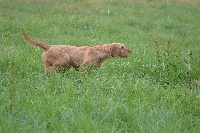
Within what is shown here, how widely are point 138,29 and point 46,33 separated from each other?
13.3 ft

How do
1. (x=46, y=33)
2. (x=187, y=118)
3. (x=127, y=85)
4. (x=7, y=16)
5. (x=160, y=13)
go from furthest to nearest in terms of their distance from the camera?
(x=160, y=13) → (x=7, y=16) → (x=46, y=33) → (x=127, y=85) → (x=187, y=118)

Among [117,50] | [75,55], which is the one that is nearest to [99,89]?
[75,55]

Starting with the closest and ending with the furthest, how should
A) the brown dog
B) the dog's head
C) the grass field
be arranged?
the grass field
the brown dog
the dog's head

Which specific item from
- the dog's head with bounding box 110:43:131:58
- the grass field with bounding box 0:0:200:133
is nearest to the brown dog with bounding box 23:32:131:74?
the dog's head with bounding box 110:43:131:58

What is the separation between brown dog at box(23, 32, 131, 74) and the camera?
7.01 metres

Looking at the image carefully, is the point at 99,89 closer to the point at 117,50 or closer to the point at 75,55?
the point at 75,55

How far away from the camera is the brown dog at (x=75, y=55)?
7.01 meters

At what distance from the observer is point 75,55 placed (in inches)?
283

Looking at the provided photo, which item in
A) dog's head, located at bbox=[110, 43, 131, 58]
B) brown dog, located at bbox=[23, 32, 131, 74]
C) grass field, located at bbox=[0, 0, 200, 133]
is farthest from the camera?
dog's head, located at bbox=[110, 43, 131, 58]

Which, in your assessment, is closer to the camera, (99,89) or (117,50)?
(99,89)

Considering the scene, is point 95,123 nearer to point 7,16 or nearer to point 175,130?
point 175,130

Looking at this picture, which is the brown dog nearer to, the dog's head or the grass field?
the dog's head

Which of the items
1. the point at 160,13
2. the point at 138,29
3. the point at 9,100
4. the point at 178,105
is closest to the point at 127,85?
the point at 178,105

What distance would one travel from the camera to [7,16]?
13.2 m
